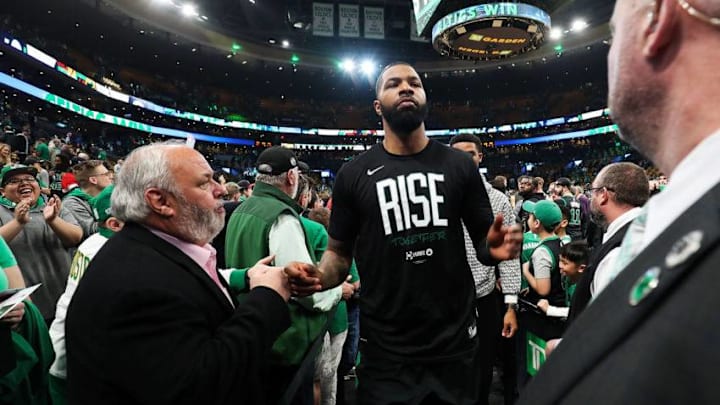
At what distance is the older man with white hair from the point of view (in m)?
1.20

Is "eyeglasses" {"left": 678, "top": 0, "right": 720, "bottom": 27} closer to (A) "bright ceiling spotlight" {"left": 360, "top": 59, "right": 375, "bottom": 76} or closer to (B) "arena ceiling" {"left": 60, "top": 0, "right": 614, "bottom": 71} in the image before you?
(B) "arena ceiling" {"left": 60, "top": 0, "right": 614, "bottom": 71}

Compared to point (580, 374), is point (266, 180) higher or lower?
higher

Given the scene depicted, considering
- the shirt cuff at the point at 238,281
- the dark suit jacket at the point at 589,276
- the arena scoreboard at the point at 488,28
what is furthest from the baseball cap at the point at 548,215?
the arena scoreboard at the point at 488,28

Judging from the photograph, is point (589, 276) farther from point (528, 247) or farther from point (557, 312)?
point (528, 247)

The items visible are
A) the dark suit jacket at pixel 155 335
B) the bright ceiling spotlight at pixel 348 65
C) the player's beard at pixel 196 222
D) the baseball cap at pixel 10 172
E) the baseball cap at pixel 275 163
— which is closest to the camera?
the dark suit jacket at pixel 155 335

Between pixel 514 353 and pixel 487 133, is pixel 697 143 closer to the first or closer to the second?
pixel 514 353

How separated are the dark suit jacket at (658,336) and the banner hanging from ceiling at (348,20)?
17.3m

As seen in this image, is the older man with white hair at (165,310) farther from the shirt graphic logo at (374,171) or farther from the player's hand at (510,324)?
the player's hand at (510,324)

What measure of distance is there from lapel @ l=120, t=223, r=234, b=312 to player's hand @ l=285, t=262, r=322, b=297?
0.91ft

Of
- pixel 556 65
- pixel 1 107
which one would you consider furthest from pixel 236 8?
pixel 556 65

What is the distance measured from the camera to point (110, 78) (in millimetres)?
20203

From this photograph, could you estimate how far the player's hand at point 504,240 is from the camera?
5.13ft

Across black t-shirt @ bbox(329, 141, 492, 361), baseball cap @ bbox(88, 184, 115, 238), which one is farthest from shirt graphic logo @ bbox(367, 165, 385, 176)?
baseball cap @ bbox(88, 184, 115, 238)

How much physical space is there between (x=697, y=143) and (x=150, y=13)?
21924 millimetres
